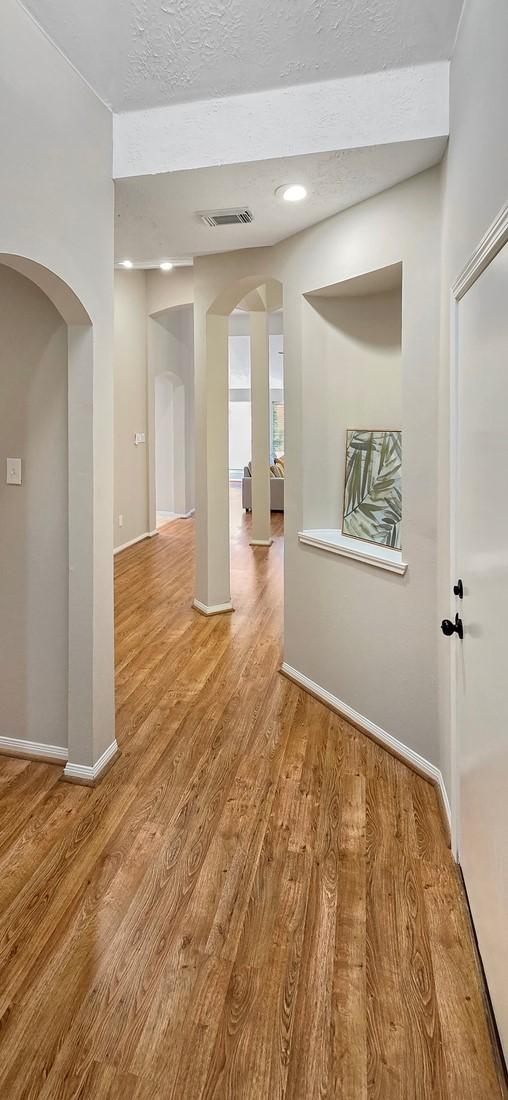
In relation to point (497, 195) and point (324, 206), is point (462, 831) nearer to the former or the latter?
point (497, 195)

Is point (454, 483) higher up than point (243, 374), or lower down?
lower down

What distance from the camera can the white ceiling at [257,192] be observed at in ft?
7.65

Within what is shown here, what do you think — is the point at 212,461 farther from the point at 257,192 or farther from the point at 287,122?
the point at 287,122

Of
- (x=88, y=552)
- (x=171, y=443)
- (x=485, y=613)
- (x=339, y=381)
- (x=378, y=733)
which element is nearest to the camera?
(x=485, y=613)

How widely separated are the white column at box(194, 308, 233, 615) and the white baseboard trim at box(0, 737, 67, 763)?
222cm

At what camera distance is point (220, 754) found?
2.74 metres

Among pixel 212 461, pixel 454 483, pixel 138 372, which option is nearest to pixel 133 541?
pixel 138 372

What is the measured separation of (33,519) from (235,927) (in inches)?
67.7

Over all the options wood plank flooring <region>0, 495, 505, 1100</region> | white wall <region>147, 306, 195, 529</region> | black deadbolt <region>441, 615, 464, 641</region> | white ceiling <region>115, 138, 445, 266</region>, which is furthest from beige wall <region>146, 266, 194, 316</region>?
black deadbolt <region>441, 615, 464, 641</region>

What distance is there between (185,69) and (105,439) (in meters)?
1.37

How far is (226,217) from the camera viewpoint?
9.75 ft

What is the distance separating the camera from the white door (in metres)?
1.30

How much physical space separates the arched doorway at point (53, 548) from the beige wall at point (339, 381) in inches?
50.8

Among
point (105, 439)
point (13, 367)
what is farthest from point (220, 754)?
point (13, 367)
